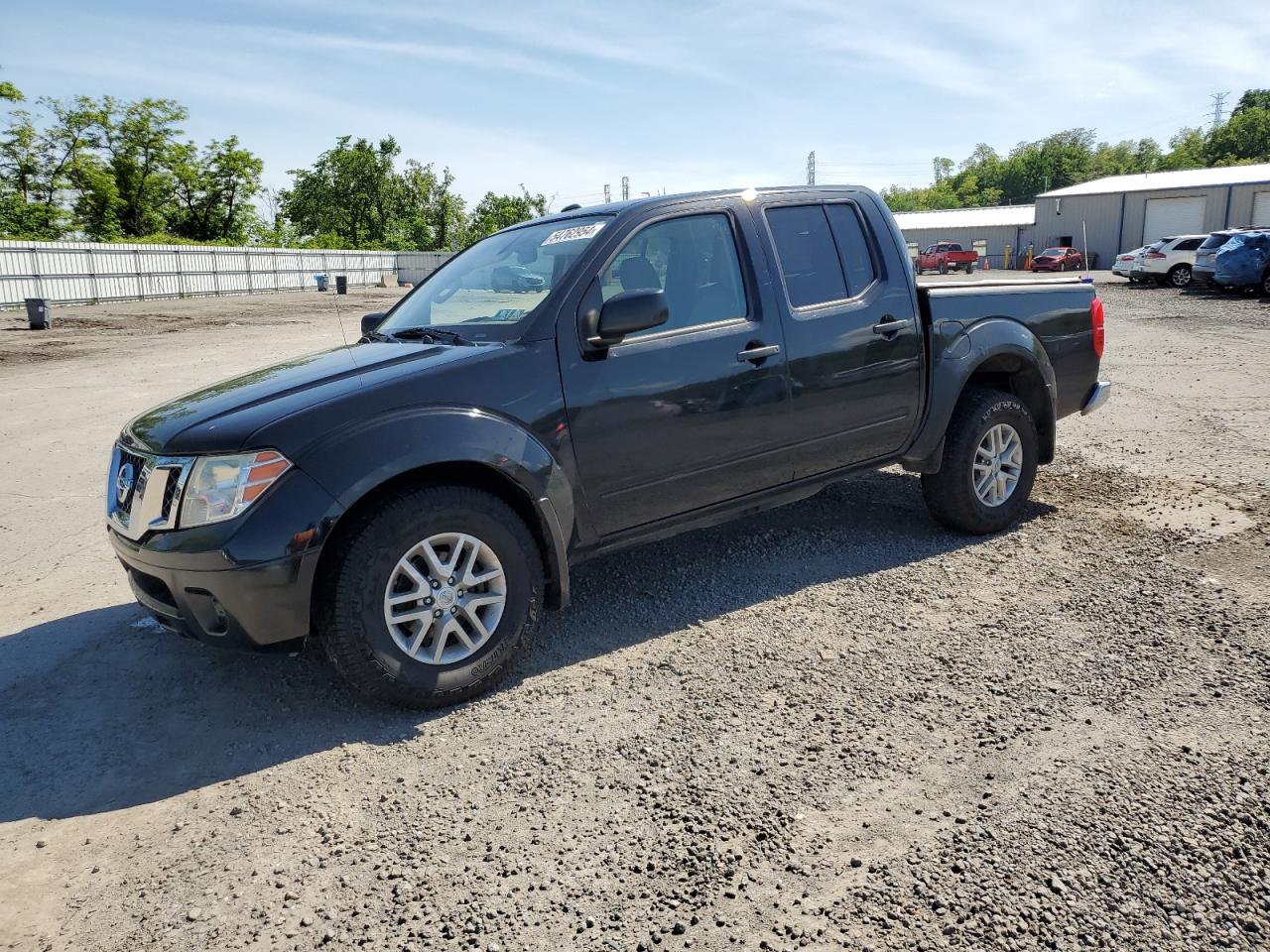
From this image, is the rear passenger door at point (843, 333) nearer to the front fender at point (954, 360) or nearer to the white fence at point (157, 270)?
the front fender at point (954, 360)

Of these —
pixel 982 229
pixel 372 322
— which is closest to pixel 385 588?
pixel 372 322

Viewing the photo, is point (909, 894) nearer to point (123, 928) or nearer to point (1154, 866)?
point (1154, 866)

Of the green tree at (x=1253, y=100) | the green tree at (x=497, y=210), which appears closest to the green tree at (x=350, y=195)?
the green tree at (x=497, y=210)

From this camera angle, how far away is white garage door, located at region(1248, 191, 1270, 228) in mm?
46562

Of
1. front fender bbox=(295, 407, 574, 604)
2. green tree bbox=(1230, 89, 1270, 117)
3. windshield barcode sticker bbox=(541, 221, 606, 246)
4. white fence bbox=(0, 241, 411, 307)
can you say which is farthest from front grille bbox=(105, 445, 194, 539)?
green tree bbox=(1230, 89, 1270, 117)

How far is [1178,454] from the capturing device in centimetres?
739

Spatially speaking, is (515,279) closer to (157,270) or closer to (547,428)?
(547,428)

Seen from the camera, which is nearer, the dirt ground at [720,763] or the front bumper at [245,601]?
the dirt ground at [720,763]

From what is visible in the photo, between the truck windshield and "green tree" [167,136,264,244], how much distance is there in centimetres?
6135

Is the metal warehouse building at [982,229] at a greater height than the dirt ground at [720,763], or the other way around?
the metal warehouse building at [982,229]

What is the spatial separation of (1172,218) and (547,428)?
185 ft

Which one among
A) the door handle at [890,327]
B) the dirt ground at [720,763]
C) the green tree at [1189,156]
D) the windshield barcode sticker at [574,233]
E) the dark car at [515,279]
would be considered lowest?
the dirt ground at [720,763]

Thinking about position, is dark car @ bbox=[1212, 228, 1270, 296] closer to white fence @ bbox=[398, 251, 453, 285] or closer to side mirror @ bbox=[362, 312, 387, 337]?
side mirror @ bbox=[362, 312, 387, 337]

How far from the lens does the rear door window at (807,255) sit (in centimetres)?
466
